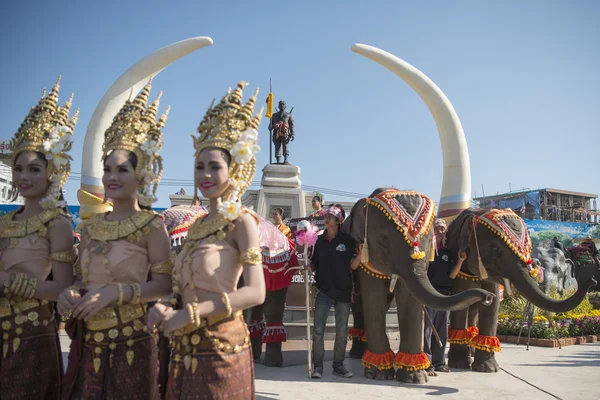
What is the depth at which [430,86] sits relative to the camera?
1684cm

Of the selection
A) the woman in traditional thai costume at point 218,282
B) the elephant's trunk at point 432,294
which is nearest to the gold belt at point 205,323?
the woman in traditional thai costume at point 218,282

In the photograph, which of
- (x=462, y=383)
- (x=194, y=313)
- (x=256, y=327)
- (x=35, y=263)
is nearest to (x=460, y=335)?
(x=462, y=383)

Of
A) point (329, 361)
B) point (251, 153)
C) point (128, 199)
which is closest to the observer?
point (251, 153)

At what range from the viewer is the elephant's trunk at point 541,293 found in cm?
490

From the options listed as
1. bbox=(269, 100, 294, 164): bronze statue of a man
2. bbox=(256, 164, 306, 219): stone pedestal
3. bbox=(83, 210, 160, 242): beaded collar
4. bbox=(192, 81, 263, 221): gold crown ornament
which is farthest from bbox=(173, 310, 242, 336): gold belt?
bbox=(269, 100, 294, 164): bronze statue of a man

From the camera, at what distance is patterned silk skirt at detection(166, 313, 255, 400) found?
97.5 inches

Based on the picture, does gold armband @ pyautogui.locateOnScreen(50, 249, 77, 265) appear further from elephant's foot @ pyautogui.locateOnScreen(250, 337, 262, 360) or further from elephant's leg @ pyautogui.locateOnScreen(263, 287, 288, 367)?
elephant's foot @ pyautogui.locateOnScreen(250, 337, 262, 360)

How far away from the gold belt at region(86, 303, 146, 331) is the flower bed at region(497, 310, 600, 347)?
7671mm

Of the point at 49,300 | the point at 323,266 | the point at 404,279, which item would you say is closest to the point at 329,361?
the point at 323,266

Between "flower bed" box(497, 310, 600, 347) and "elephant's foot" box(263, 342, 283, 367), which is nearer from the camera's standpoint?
"elephant's foot" box(263, 342, 283, 367)

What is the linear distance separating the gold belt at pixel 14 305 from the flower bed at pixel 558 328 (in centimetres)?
794

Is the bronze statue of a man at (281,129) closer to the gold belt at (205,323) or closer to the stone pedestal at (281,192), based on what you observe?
the stone pedestal at (281,192)

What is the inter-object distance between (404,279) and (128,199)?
9.61 ft

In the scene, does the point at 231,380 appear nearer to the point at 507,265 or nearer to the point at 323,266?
the point at 323,266
